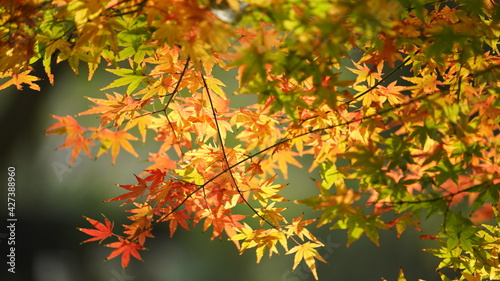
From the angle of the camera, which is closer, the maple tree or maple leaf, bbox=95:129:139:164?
the maple tree

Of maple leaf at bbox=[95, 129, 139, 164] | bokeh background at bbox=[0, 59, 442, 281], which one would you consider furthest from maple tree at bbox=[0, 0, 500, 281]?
bokeh background at bbox=[0, 59, 442, 281]

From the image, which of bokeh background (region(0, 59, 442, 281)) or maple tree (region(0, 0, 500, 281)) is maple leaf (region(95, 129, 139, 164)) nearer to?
maple tree (region(0, 0, 500, 281))

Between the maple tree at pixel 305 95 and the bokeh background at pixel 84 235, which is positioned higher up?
the maple tree at pixel 305 95

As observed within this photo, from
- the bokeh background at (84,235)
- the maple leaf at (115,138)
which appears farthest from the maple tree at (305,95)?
the bokeh background at (84,235)

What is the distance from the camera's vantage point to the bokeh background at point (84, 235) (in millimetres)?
3287

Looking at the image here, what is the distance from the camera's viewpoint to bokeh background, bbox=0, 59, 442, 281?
3.29 metres

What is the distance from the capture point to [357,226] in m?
1.05

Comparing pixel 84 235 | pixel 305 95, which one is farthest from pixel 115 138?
pixel 84 235

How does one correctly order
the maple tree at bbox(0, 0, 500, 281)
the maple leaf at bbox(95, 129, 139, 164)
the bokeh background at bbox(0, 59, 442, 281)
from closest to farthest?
the maple tree at bbox(0, 0, 500, 281) → the maple leaf at bbox(95, 129, 139, 164) → the bokeh background at bbox(0, 59, 442, 281)

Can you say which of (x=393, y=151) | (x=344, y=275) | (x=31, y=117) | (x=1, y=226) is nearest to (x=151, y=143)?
(x=31, y=117)

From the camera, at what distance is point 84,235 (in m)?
3.40

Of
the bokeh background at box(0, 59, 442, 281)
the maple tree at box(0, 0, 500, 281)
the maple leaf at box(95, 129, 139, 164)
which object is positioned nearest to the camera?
the maple tree at box(0, 0, 500, 281)

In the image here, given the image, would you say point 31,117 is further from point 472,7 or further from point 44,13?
point 472,7

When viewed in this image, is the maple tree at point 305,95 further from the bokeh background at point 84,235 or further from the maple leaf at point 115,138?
the bokeh background at point 84,235
